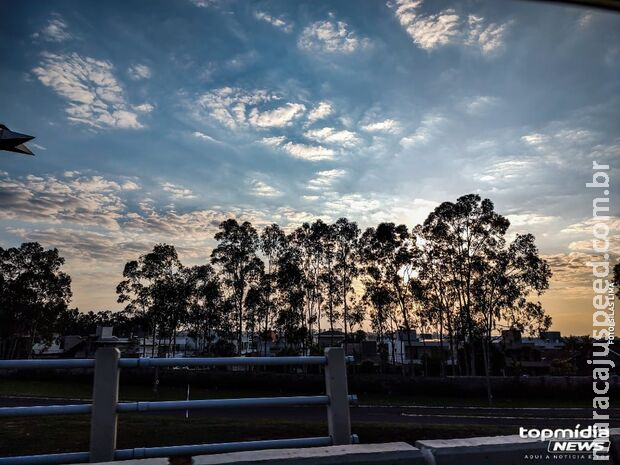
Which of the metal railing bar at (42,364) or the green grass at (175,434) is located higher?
the metal railing bar at (42,364)

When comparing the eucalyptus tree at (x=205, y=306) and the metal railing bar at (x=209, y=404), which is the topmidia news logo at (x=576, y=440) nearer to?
the metal railing bar at (x=209, y=404)

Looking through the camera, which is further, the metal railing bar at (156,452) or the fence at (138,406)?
the fence at (138,406)

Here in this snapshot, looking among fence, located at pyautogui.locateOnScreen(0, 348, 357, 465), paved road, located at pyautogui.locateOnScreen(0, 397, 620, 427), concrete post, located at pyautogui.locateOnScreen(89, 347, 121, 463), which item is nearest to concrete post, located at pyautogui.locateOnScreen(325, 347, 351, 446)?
fence, located at pyautogui.locateOnScreen(0, 348, 357, 465)

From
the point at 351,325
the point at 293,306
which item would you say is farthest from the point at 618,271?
the point at 293,306

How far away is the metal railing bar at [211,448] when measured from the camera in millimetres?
3307

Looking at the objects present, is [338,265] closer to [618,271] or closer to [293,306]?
[293,306]

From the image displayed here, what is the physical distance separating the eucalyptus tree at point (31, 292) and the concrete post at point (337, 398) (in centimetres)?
6470

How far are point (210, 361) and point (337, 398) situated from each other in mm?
1198

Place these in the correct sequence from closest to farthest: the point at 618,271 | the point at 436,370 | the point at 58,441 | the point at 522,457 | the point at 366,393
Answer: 1. the point at 522,457
2. the point at 58,441
3. the point at 366,393
4. the point at 618,271
5. the point at 436,370

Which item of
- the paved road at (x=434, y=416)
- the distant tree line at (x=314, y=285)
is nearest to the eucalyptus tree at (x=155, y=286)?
the distant tree line at (x=314, y=285)

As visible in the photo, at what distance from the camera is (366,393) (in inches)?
1400

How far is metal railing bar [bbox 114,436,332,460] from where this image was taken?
3307 mm

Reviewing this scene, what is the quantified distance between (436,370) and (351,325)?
13.3m

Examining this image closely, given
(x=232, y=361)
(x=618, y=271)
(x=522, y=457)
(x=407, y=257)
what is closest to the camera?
(x=522, y=457)
